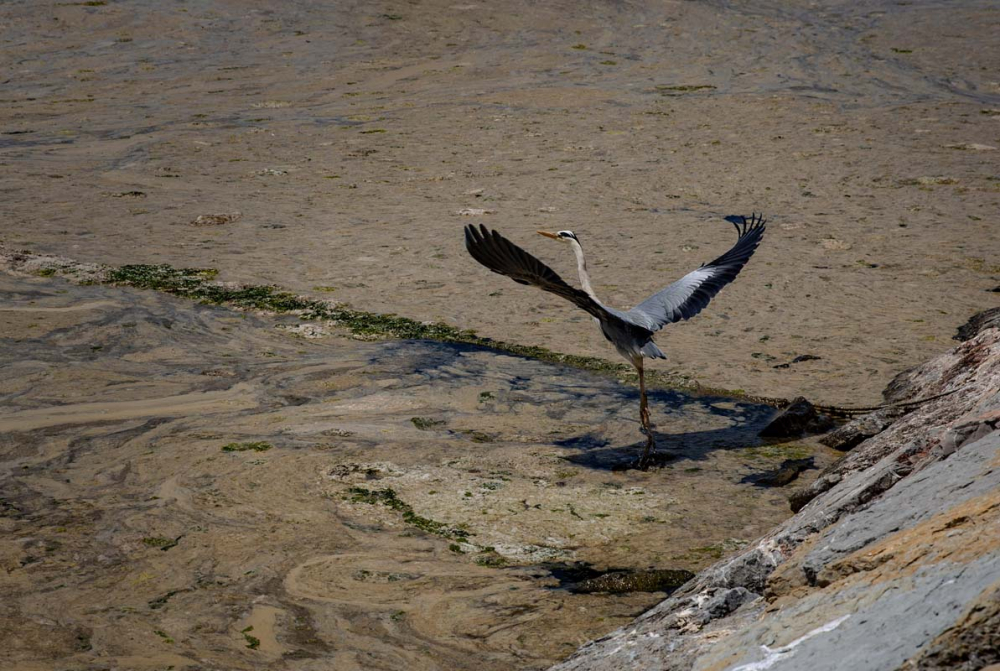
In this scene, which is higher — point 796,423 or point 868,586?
point 868,586

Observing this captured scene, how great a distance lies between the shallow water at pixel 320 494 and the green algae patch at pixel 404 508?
0.05ft

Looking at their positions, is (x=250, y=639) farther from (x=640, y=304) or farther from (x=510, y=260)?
(x=640, y=304)

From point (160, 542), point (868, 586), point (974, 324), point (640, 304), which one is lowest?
point (160, 542)

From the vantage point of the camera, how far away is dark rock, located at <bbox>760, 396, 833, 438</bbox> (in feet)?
20.1

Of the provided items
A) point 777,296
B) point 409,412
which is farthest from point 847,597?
point 777,296

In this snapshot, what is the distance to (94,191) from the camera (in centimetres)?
1091

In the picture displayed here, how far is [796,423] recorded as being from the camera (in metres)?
6.15

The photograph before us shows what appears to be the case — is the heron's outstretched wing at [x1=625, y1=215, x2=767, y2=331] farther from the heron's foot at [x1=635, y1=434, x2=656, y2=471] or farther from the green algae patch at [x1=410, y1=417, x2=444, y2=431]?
the green algae patch at [x1=410, y1=417, x2=444, y2=431]

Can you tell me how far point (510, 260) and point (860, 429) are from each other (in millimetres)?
2290

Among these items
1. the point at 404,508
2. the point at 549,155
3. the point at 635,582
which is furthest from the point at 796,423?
the point at 549,155

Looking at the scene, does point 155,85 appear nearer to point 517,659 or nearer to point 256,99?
point 256,99

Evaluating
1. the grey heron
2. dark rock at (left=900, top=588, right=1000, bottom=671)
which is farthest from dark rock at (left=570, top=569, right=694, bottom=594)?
dark rock at (left=900, top=588, right=1000, bottom=671)

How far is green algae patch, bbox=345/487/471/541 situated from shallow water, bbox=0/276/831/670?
0.01m

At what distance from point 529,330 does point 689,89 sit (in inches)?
302
